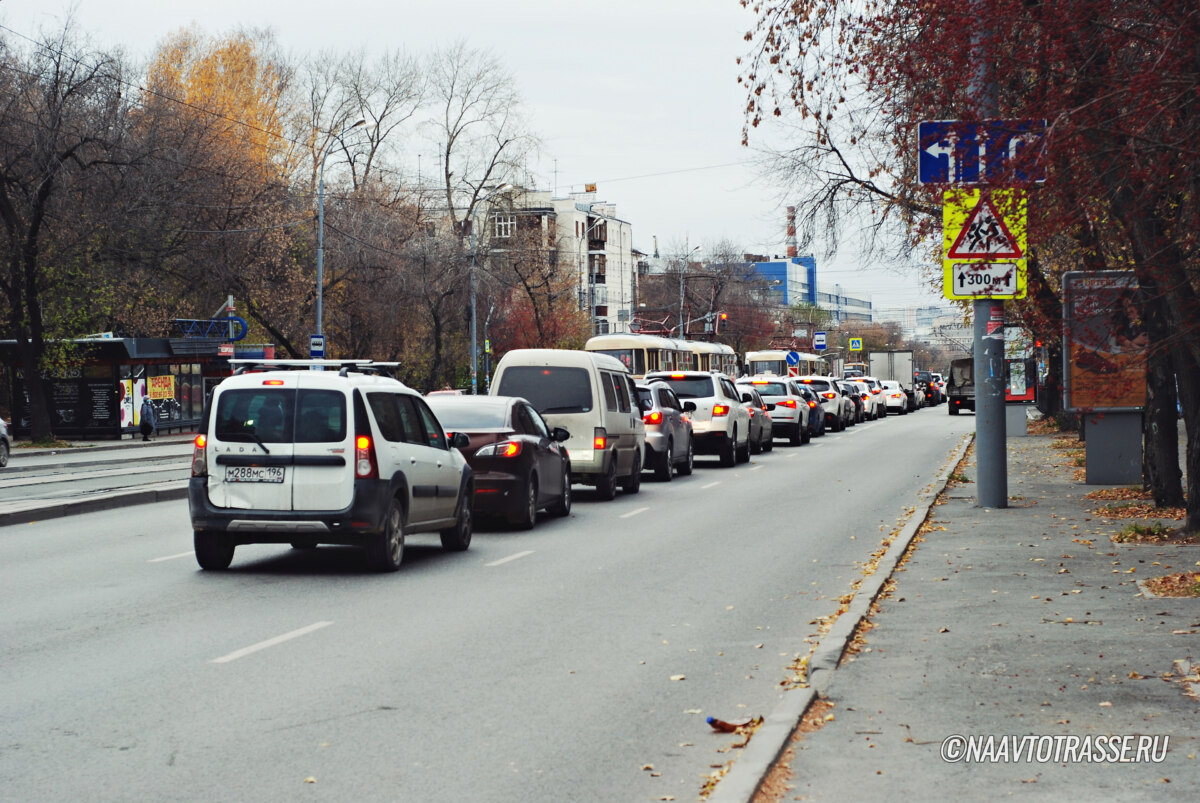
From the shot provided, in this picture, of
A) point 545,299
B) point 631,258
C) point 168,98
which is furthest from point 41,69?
point 631,258

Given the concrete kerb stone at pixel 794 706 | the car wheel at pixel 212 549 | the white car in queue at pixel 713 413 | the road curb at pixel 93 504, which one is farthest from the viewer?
the white car in queue at pixel 713 413

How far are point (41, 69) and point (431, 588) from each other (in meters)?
33.2

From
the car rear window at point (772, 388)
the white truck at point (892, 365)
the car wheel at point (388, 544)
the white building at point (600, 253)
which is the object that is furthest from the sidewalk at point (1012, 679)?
the white building at point (600, 253)

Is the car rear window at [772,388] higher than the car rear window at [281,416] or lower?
lower

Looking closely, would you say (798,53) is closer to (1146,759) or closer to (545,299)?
(1146,759)

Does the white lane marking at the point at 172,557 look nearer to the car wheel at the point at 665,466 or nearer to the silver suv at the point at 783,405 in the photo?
the car wheel at the point at 665,466

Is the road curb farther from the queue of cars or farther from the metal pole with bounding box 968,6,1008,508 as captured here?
the metal pole with bounding box 968,6,1008,508

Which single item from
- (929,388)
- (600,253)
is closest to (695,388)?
(929,388)

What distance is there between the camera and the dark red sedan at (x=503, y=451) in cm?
1648

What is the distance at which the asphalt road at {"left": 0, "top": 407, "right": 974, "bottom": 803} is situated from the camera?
606 centimetres

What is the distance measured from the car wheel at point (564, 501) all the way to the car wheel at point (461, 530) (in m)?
3.48

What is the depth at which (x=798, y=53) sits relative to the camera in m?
13.8

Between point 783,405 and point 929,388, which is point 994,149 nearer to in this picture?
point 783,405

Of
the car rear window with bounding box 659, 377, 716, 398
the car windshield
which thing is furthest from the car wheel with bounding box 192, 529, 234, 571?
the car rear window with bounding box 659, 377, 716, 398
